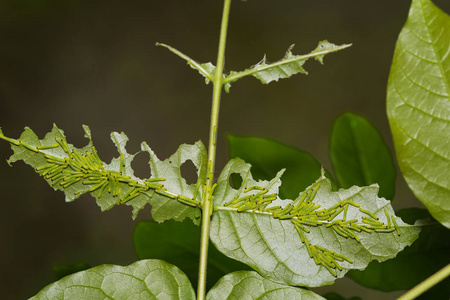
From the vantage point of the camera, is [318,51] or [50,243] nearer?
[318,51]

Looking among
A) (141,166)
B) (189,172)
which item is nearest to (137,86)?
(141,166)

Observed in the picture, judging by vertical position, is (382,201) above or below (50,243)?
below

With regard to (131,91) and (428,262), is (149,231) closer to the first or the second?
(428,262)

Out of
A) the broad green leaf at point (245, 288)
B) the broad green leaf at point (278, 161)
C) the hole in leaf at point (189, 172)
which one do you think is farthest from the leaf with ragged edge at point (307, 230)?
the hole in leaf at point (189, 172)

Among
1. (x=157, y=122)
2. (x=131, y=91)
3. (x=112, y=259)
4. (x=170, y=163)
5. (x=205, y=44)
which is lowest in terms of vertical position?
(x=170, y=163)

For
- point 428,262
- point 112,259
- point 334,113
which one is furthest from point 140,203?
point 334,113

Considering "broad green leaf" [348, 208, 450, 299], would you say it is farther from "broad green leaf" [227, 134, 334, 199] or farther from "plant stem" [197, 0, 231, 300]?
"plant stem" [197, 0, 231, 300]
